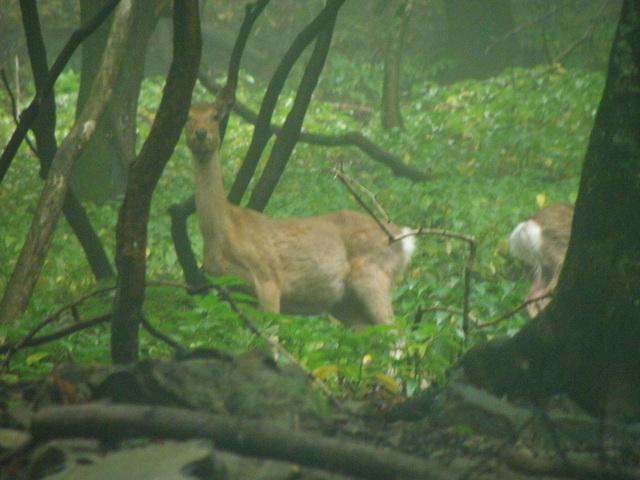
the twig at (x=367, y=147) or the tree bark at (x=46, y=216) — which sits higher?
the twig at (x=367, y=147)

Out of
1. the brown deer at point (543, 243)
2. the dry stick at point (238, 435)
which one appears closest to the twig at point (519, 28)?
the brown deer at point (543, 243)

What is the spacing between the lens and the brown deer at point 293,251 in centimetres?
706

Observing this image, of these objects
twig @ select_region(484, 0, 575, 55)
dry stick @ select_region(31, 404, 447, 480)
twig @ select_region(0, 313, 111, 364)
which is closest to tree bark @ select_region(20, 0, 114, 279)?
twig @ select_region(0, 313, 111, 364)

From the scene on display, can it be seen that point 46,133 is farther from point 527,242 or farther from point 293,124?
point 527,242

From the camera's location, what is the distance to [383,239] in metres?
7.85

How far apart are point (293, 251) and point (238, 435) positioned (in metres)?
5.08

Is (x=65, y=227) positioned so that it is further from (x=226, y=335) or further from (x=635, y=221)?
(x=635, y=221)

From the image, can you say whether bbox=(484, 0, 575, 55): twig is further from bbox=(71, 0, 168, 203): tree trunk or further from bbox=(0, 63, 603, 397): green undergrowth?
bbox=(71, 0, 168, 203): tree trunk

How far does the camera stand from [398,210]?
397 inches

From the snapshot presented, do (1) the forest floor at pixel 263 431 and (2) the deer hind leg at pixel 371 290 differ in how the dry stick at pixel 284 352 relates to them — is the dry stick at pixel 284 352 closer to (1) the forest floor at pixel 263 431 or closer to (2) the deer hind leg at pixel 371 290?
(1) the forest floor at pixel 263 431

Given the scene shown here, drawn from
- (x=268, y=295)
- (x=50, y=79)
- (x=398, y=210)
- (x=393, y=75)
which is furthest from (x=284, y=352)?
(x=393, y=75)

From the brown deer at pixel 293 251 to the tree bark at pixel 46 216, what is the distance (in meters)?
0.79

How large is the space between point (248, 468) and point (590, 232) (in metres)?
1.90

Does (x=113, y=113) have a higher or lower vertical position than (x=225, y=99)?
higher
